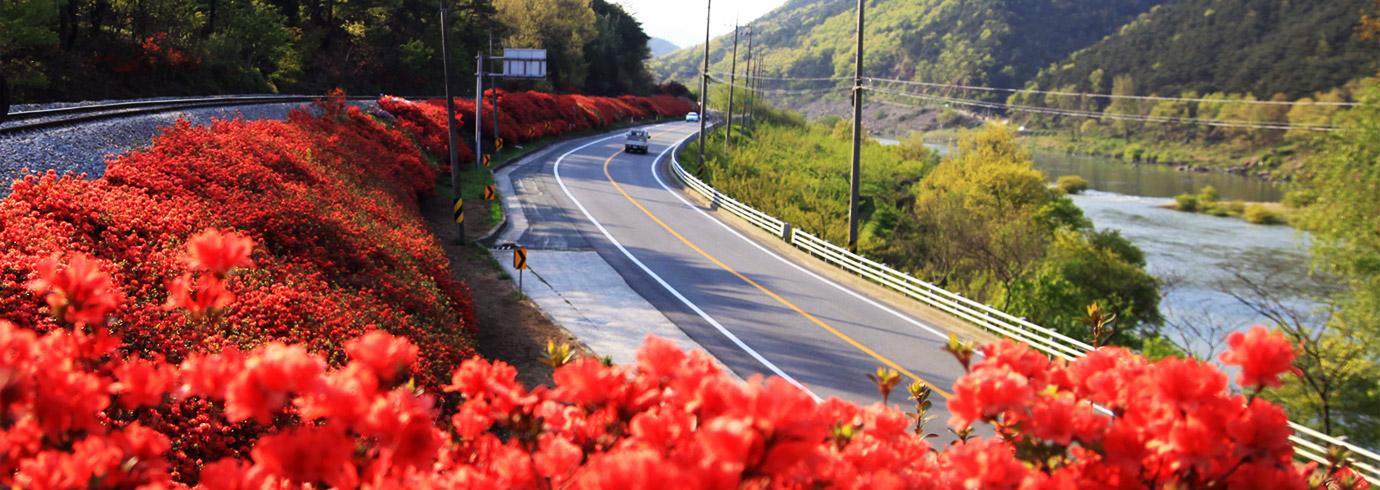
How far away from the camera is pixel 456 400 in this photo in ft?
35.4

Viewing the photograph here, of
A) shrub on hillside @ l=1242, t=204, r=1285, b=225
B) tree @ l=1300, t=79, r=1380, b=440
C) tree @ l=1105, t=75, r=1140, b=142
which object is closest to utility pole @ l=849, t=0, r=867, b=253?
tree @ l=1300, t=79, r=1380, b=440

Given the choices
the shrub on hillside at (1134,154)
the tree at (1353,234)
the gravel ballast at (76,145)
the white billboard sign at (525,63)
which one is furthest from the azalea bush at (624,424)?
the shrub on hillside at (1134,154)

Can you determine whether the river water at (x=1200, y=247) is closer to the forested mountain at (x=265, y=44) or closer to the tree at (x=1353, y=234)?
the tree at (x=1353, y=234)

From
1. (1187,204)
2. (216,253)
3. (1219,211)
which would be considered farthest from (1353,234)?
(1187,204)

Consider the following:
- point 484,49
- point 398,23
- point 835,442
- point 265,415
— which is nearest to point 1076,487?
point 835,442

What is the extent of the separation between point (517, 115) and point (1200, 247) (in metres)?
42.6

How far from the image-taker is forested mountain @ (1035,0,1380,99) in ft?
283

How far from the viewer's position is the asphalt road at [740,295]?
1480cm

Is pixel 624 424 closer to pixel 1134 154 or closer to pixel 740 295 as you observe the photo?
pixel 740 295

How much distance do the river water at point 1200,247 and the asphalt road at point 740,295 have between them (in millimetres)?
13749

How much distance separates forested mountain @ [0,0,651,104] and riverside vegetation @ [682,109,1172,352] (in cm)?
2010

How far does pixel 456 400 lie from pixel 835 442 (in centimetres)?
916

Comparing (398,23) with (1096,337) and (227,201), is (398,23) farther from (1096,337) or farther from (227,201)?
(1096,337)

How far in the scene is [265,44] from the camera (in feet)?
142
